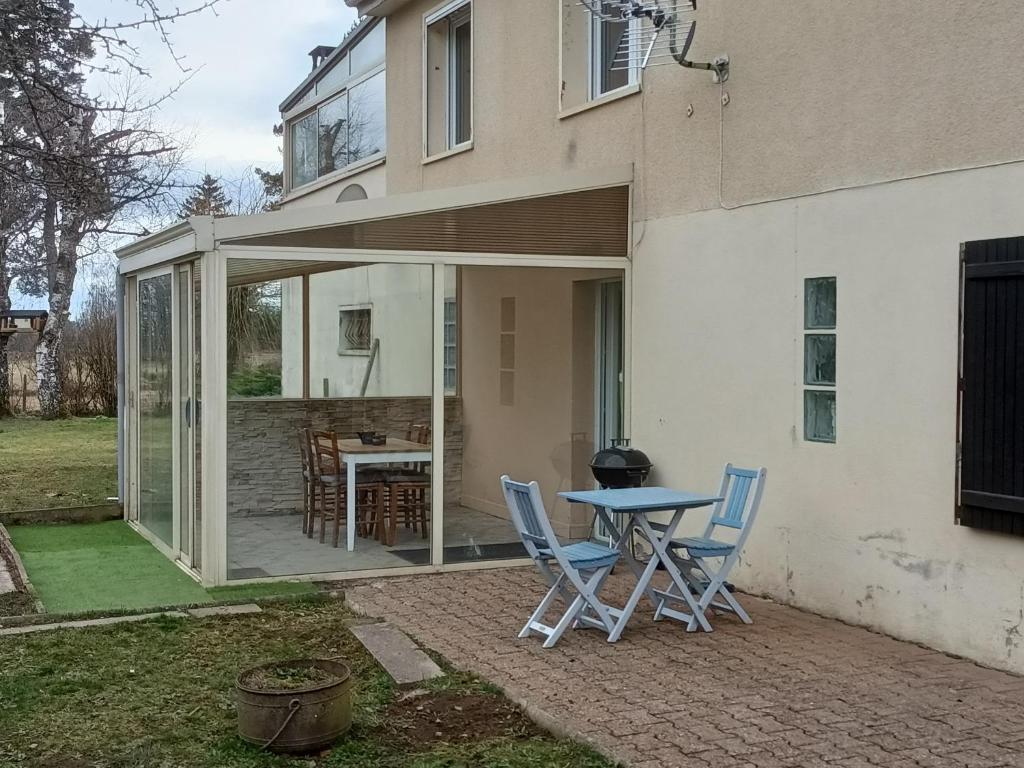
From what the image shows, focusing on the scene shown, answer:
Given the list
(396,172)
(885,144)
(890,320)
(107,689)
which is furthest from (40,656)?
(396,172)

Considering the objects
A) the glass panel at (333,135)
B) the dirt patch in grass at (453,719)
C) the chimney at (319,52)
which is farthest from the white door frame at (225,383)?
the chimney at (319,52)

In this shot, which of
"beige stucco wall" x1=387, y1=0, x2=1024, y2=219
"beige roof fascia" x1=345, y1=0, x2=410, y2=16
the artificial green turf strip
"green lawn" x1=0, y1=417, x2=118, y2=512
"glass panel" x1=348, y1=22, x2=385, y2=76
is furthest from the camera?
"glass panel" x1=348, y1=22, x2=385, y2=76

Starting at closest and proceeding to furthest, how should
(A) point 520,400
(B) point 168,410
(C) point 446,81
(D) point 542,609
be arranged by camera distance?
(D) point 542,609 < (B) point 168,410 < (A) point 520,400 < (C) point 446,81

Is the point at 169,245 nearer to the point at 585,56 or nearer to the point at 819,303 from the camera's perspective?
the point at 585,56

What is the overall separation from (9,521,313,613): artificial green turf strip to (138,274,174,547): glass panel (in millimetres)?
309

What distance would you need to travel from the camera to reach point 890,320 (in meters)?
6.60

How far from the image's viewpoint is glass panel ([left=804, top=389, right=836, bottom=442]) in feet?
23.3

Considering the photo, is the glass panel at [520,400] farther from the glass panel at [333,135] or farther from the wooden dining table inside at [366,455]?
the glass panel at [333,135]

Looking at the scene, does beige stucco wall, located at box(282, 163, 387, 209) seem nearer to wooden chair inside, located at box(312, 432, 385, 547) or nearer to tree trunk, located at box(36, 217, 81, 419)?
wooden chair inside, located at box(312, 432, 385, 547)

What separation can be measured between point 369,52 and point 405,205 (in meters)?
7.12

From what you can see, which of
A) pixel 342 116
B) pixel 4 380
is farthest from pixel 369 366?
pixel 4 380

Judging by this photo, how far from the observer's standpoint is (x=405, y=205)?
821cm

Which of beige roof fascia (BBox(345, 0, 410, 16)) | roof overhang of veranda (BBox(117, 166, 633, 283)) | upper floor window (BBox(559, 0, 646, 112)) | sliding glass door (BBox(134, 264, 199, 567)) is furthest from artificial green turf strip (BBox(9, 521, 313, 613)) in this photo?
beige roof fascia (BBox(345, 0, 410, 16))

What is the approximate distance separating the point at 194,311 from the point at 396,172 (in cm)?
537
